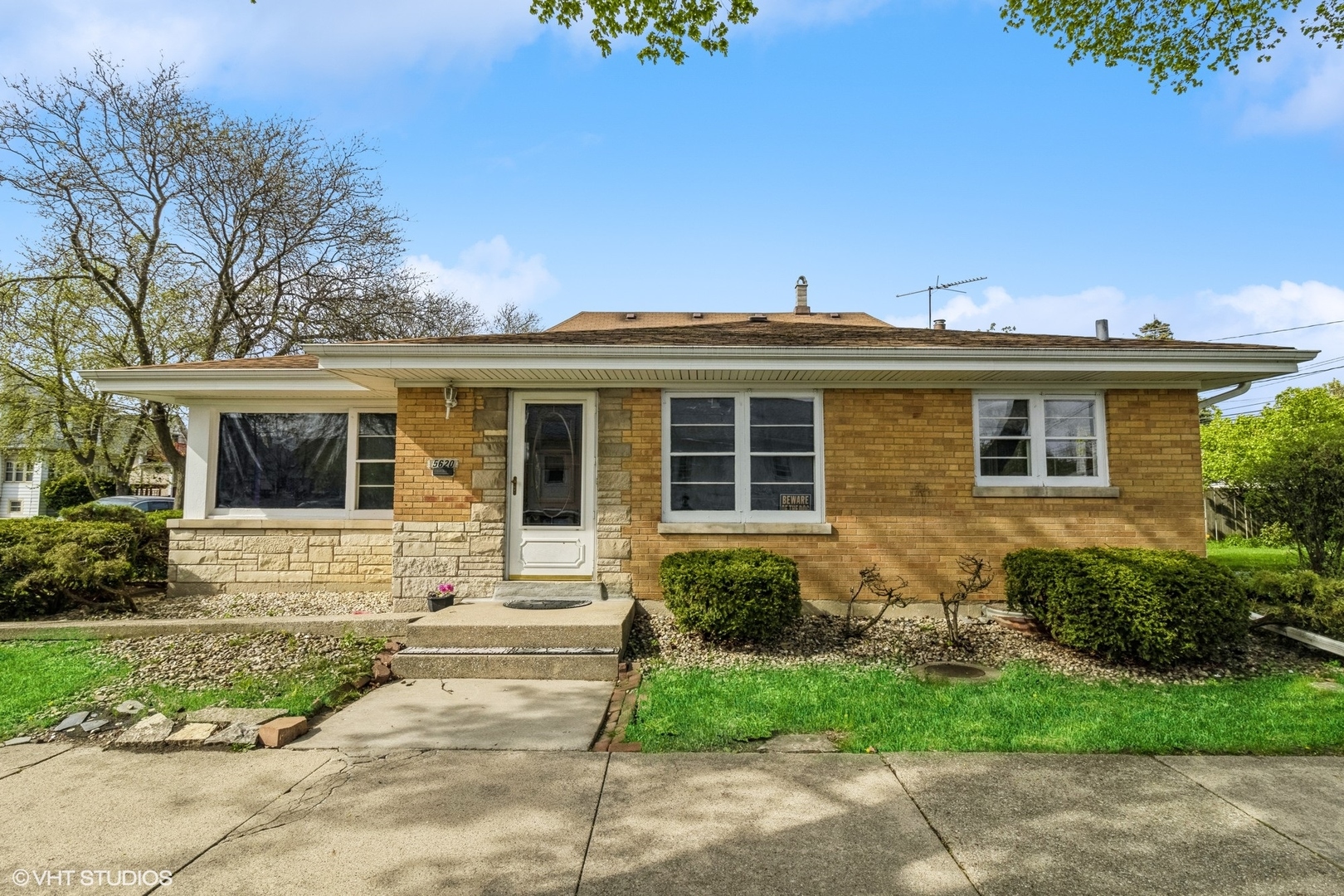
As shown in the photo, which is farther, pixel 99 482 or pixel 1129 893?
pixel 99 482

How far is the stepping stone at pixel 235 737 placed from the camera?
171 inches

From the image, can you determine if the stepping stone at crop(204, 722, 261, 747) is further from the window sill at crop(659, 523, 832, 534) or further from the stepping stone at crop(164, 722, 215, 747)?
the window sill at crop(659, 523, 832, 534)

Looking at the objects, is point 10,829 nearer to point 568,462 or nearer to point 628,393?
point 568,462

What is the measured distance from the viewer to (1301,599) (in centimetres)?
672

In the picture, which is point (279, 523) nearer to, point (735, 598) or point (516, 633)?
point (516, 633)

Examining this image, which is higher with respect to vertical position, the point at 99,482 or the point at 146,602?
the point at 99,482

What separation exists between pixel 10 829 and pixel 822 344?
6.81 meters

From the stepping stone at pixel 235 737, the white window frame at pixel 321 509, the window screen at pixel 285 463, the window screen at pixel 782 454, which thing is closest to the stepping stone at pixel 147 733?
the stepping stone at pixel 235 737

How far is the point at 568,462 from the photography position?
795cm

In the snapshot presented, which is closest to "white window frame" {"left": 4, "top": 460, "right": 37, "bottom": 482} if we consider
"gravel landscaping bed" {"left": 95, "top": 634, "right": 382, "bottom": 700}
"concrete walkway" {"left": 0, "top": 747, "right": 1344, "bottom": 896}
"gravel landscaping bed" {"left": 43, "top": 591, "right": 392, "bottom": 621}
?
"gravel landscaping bed" {"left": 43, "top": 591, "right": 392, "bottom": 621}

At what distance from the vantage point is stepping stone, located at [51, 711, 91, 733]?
4.69 meters

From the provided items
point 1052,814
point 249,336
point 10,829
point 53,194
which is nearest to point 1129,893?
point 1052,814

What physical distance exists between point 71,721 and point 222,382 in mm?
5065

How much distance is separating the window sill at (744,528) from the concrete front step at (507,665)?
6.69 ft
